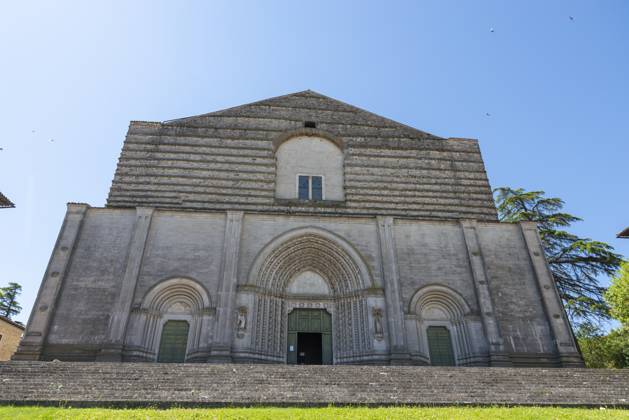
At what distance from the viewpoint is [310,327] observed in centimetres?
1484

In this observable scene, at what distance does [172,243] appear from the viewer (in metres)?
15.0

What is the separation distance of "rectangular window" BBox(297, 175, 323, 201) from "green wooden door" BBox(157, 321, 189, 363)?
689 centimetres

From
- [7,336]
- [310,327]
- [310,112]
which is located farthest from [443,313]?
[7,336]

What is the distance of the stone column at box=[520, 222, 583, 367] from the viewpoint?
13.5 metres

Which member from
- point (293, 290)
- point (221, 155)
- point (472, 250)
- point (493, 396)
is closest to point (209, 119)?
point (221, 155)

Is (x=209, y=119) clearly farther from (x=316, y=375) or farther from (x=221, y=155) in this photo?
(x=316, y=375)

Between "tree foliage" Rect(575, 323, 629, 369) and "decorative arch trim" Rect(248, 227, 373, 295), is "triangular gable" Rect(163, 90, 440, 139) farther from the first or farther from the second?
"tree foliage" Rect(575, 323, 629, 369)

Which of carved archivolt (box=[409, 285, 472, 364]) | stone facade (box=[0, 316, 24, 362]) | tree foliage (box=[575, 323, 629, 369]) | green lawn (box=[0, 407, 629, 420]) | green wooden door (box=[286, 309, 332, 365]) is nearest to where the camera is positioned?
green lawn (box=[0, 407, 629, 420])

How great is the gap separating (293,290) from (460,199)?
26.1ft

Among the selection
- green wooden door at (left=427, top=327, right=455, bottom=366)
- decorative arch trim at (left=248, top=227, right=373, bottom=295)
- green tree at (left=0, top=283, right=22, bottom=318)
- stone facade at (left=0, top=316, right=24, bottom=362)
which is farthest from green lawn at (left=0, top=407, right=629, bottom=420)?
green tree at (left=0, top=283, right=22, bottom=318)

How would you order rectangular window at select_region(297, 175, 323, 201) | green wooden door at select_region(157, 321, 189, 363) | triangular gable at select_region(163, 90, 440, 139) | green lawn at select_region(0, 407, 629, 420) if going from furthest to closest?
triangular gable at select_region(163, 90, 440, 139) → rectangular window at select_region(297, 175, 323, 201) → green wooden door at select_region(157, 321, 189, 363) → green lawn at select_region(0, 407, 629, 420)

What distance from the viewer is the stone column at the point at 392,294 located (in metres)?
13.3

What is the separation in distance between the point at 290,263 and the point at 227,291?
2687 mm

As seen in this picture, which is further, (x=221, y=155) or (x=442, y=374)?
(x=221, y=155)
